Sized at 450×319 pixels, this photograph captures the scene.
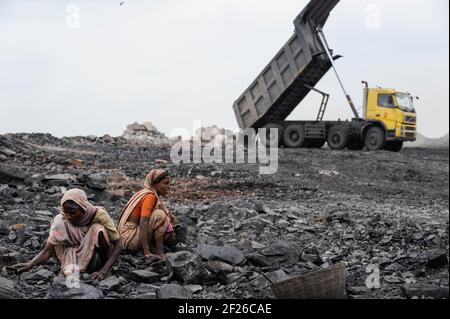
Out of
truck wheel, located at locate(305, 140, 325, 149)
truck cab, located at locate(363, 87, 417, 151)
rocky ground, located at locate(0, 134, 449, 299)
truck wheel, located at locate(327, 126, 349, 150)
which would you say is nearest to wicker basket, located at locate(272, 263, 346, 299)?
rocky ground, located at locate(0, 134, 449, 299)

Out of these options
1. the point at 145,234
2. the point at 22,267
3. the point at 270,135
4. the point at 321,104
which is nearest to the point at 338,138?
the point at 321,104

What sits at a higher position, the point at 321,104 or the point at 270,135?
the point at 321,104

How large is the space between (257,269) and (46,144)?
12799 mm

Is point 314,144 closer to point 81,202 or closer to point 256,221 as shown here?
point 256,221

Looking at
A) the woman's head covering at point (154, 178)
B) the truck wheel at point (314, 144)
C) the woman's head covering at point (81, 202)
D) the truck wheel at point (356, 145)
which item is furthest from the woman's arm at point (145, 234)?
the truck wheel at point (314, 144)

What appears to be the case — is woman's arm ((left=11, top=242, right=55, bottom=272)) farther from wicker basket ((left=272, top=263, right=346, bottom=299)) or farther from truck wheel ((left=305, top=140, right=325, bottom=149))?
truck wheel ((left=305, top=140, right=325, bottom=149))

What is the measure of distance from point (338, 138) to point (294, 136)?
1.51m

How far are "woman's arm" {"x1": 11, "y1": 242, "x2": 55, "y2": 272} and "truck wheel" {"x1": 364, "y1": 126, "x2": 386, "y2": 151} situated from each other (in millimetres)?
12613

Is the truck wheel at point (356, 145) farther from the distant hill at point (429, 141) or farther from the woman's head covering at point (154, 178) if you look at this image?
the distant hill at point (429, 141)

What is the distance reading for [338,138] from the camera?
16531 millimetres

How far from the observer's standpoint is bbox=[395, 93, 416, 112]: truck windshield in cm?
1547

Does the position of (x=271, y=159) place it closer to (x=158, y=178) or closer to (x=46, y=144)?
(x=46, y=144)

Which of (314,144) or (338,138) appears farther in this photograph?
(314,144)
